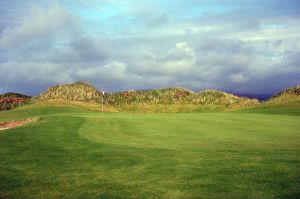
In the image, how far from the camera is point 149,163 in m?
17.9

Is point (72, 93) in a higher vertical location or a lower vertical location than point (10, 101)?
higher

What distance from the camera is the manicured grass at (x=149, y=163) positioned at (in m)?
13.8

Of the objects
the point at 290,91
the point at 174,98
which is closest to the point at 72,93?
the point at 174,98

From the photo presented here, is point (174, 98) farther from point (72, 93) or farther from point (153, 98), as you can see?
point (72, 93)

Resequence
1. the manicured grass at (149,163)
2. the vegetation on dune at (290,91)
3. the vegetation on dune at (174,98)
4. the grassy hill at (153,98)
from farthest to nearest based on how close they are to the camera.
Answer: the vegetation on dune at (174,98) < the grassy hill at (153,98) < the vegetation on dune at (290,91) < the manicured grass at (149,163)

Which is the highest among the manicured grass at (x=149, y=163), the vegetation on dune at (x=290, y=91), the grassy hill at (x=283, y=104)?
the vegetation on dune at (x=290, y=91)

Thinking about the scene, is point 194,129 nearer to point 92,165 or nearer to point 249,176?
point 92,165

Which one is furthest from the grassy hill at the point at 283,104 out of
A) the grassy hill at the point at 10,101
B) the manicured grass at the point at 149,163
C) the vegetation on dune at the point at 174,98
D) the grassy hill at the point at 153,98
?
the grassy hill at the point at 10,101

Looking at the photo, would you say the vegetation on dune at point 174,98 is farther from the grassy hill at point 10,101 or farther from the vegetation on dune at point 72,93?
the grassy hill at point 10,101

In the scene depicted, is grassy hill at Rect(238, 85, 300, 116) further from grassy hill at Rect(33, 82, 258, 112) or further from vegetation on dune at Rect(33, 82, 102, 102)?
vegetation on dune at Rect(33, 82, 102, 102)

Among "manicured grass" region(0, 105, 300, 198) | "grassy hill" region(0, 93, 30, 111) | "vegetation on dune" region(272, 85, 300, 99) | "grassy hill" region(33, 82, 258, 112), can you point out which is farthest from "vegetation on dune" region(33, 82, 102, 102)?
"manicured grass" region(0, 105, 300, 198)

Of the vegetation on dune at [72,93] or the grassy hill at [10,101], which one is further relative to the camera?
the grassy hill at [10,101]

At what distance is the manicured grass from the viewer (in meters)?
13.8

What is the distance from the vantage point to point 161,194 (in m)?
13.2
